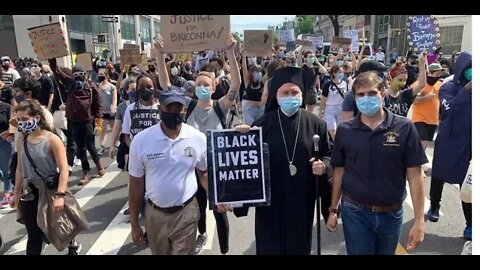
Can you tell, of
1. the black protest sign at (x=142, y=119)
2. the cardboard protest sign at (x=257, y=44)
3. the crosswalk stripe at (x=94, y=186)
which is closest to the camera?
the black protest sign at (x=142, y=119)

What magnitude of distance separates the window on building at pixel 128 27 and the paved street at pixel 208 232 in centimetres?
5465

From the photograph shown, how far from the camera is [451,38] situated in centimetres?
3850

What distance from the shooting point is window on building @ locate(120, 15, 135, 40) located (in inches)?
2291

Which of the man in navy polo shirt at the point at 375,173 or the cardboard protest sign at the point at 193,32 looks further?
the cardboard protest sign at the point at 193,32

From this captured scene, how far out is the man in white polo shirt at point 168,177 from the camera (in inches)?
126

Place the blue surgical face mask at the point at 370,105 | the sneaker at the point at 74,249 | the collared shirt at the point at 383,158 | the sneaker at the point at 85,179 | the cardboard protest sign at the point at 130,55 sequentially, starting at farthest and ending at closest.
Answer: the cardboard protest sign at the point at 130,55
the sneaker at the point at 85,179
the sneaker at the point at 74,249
the blue surgical face mask at the point at 370,105
the collared shirt at the point at 383,158

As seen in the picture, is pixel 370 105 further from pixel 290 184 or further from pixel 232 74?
pixel 232 74

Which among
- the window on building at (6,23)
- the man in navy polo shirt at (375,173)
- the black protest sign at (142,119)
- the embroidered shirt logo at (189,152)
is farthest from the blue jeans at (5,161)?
the window on building at (6,23)

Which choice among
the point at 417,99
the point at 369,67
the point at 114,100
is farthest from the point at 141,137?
the point at 114,100

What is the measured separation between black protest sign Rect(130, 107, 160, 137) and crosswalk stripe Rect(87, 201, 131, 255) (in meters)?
1.27

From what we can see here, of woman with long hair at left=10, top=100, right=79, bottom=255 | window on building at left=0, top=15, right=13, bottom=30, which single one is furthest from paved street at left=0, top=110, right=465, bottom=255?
window on building at left=0, top=15, right=13, bottom=30

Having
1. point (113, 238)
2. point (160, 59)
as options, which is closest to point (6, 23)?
point (113, 238)

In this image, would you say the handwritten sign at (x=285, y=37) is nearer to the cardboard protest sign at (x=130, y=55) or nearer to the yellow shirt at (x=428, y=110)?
the cardboard protest sign at (x=130, y=55)
